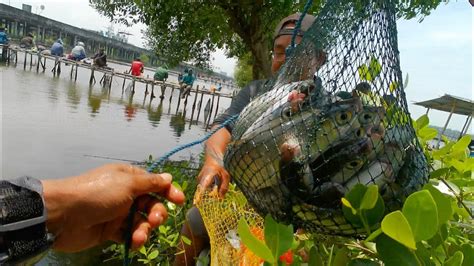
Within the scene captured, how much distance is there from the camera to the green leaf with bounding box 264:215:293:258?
839 millimetres

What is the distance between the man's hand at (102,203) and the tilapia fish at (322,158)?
11.3 inches

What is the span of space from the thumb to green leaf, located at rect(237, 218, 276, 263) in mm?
604

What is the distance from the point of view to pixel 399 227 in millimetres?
660

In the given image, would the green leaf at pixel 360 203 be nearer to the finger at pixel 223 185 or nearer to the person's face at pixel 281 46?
the finger at pixel 223 185

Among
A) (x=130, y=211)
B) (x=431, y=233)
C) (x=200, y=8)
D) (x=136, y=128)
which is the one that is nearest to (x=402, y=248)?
(x=431, y=233)

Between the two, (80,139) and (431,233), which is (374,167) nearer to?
(431,233)

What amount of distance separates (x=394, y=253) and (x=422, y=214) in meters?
0.10

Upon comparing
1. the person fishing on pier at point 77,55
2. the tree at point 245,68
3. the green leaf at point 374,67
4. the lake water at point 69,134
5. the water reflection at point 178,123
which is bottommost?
the water reflection at point 178,123

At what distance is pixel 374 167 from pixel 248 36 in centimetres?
704

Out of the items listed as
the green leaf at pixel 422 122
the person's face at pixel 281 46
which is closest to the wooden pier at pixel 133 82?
the person's face at pixel 281 46

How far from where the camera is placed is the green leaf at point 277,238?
2.75 ft

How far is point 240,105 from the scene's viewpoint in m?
2.91

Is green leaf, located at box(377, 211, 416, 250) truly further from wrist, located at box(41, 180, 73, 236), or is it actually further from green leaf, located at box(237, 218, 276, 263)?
wrist, located at box(41, 180, 73, 236)

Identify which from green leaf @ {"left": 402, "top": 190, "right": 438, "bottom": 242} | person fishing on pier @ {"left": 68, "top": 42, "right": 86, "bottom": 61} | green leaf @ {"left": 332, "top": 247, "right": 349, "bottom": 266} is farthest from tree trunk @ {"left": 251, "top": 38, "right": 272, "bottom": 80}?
person fishing on pier @ {"left": 68, "top": 42, "right": 86, "bottom": 61}
